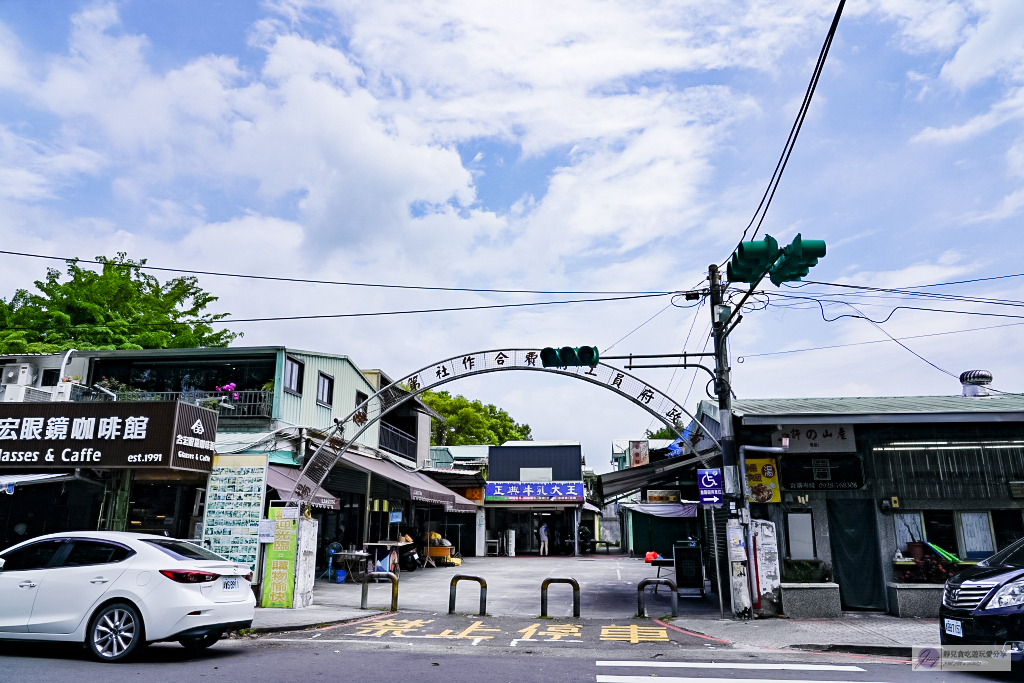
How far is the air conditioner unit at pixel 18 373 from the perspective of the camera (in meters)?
19.5

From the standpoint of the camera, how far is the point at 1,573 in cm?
808

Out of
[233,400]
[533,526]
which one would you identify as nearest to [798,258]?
[233,400]

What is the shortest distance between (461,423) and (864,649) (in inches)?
1777

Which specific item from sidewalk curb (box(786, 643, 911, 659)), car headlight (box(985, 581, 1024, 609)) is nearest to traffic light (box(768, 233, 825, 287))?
car headlight (box(985, 581, 1024, 609))

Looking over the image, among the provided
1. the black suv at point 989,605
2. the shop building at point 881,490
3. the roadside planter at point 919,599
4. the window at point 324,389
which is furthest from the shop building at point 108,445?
the roadside planter at point 919,599

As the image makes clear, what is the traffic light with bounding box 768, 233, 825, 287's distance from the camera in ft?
28.0

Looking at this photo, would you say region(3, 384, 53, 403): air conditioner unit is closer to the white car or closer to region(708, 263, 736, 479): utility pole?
the white car

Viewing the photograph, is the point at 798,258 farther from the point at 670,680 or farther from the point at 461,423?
the point at 461,423

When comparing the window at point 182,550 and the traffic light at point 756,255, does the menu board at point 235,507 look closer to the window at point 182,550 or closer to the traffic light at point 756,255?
the window at point 182,550

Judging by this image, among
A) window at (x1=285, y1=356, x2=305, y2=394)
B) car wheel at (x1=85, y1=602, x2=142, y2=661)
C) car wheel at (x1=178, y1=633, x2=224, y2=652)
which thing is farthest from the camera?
window at (x1=285, y1=356, x2=305, y2=394)

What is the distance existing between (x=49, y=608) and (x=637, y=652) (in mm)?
6854

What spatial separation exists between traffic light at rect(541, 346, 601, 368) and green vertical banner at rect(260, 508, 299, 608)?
226 inches

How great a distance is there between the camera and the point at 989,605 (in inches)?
282

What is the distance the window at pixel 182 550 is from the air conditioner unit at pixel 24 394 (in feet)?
37.6
